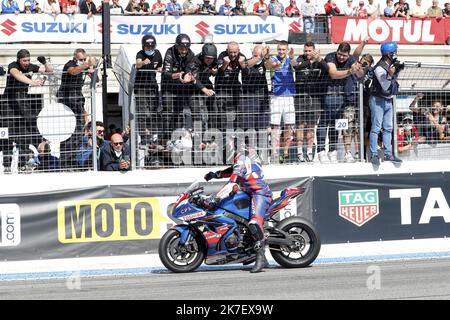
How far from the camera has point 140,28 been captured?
2719 centimetres

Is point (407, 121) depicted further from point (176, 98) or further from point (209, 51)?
point (176, 98)

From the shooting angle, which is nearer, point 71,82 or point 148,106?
point 71,82

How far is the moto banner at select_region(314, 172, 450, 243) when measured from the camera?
14758mm

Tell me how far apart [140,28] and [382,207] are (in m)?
14.0

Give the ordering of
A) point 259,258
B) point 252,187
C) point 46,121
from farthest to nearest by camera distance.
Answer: point 46,121
point 252,187
point 259,258

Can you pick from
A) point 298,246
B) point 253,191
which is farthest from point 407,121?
point 253,191

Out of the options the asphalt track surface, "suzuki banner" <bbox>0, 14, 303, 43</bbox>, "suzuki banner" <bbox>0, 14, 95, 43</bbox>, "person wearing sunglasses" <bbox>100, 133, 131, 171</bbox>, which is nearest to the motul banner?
"suzuki banner" <bbox>0, 14, 303, 43</bbox>

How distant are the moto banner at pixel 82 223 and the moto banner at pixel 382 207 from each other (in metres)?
2.51

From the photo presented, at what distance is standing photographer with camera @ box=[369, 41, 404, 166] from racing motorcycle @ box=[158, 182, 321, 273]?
3134 millimetres

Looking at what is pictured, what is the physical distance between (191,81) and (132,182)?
178 cm

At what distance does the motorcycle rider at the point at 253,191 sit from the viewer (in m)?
12.0

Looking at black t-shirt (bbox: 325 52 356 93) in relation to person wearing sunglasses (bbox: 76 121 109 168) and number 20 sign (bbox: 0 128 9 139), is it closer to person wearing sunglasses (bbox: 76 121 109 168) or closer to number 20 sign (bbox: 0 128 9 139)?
person wearing sunglasses (bbox: 76 121 109 168)
